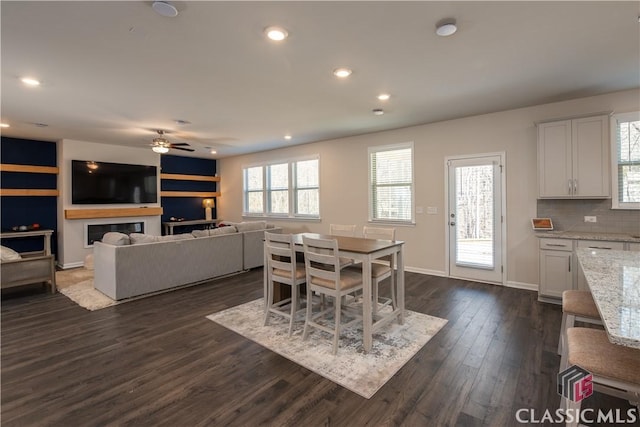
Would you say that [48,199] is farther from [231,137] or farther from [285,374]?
[285,374]

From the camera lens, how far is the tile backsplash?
382 centimetres

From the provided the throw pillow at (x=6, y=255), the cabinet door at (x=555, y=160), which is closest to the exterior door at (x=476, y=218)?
the cabinet door at (x=555, y=160)

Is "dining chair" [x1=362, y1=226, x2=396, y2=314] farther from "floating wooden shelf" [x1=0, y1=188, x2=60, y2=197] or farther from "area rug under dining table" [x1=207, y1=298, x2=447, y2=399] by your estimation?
"floating wooden shelf" [x1=0, y1=188, x2=60, y2=197]

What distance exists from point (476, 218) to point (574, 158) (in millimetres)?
1477

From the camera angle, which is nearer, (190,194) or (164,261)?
(164,261)

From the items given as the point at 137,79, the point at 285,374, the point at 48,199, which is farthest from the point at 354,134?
the point at 48,199

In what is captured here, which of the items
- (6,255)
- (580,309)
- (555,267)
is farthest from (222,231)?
(555,267)

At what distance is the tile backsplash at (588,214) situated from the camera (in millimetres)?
3816

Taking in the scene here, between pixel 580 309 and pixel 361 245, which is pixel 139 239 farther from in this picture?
pixel 580 309

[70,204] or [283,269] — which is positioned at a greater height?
[70,204]

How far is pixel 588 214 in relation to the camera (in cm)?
405

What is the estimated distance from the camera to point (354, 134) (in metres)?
6.18

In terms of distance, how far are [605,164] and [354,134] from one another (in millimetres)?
3845

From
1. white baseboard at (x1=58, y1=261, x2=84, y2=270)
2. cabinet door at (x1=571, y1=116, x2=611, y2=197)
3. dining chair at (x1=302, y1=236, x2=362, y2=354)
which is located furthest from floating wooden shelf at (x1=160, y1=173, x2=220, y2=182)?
cabinet door at (x1=571, y1=116, x2=611, y2=197)
